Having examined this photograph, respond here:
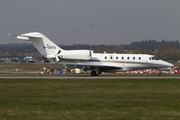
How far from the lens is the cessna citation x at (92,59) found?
1406 inches

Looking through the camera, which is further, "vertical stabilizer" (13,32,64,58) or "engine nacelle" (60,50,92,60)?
"vertical stabilizer" (13,32,64,58)

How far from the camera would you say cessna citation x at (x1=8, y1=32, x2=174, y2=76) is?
35719 mm

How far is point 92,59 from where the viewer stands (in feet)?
119
